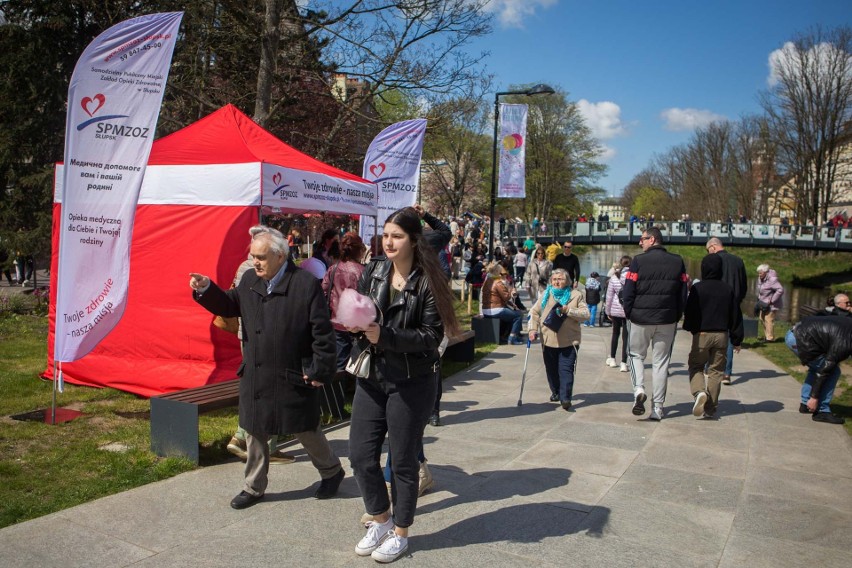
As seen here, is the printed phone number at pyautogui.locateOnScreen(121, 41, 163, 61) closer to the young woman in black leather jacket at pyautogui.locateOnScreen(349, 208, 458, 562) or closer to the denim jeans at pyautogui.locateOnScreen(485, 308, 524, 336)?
the young woman in black leather jacket at pyautogui.locateOnScreen(349, 208, 458, 562)

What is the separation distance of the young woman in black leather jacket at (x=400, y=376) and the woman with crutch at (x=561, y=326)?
12.7 feet

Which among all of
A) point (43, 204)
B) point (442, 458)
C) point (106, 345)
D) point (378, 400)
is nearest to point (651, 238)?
point (442, 458)

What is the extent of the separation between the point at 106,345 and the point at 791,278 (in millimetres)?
43080

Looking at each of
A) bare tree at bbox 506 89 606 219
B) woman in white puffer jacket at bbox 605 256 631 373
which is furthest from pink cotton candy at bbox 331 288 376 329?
bare tree at bbox 506 89 606 219

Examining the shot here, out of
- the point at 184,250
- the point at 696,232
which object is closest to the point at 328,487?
the point at 184,250

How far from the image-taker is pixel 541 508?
178 inches

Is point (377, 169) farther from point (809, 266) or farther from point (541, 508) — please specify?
point (809, 266)

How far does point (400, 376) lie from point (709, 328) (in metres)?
4.84

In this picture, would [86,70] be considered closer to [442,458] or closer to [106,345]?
[106,345]

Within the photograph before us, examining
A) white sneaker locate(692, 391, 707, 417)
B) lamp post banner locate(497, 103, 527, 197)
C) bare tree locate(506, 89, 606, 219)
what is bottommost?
white sneaker locate(692, 391, 707, 417)

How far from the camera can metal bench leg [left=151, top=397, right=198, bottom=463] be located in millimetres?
5119

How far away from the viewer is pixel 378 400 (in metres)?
3.58

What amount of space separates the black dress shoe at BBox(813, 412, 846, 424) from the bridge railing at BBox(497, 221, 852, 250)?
103 ft

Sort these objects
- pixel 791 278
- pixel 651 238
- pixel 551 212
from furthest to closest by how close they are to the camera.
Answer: pixel 551 212 → pixel 791 278 → pixel 651 238
